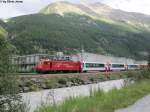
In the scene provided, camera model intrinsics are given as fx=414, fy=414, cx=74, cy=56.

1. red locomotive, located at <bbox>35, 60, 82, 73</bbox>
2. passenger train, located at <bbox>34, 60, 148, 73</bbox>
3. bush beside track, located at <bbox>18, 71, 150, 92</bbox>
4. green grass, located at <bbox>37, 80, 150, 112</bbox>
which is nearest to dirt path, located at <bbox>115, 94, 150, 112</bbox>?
green grass, located at <bbox>37, 80, 150, 112</bbox>

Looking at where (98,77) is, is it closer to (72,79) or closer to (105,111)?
(72,79)

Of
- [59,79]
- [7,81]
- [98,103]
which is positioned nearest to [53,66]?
[59,79]

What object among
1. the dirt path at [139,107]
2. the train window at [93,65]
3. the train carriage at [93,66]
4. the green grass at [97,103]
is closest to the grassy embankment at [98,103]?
the green grass at [97,103]

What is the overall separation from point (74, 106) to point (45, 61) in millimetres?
61074

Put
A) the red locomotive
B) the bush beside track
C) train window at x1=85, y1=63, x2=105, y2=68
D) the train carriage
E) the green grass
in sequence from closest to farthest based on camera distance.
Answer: the green grass < the bush beside track < the red locomotive < the train carriage < train window at x1=85, y1=63, x2=105, y2=68

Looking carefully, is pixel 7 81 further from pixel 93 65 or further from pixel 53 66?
pixel 93 65

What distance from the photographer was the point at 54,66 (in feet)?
247

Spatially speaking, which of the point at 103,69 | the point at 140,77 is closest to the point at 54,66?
the point at 103,69

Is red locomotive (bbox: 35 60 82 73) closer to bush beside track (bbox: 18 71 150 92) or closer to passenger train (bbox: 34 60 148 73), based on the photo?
passenger train (bbox: 34 60 148 73)

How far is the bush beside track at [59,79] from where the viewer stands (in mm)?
39875

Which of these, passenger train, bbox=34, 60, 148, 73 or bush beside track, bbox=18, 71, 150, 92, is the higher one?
passenger train, bbox=34, 60, 148, 73

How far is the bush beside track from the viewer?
39875mm

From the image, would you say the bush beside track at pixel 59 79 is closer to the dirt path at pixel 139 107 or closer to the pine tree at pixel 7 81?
the dirt path at pixel 139 107

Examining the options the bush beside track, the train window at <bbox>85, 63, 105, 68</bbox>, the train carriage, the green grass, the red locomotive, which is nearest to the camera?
the green grass
